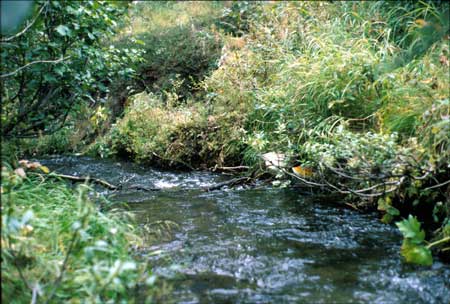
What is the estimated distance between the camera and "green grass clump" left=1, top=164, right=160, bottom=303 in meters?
2.29

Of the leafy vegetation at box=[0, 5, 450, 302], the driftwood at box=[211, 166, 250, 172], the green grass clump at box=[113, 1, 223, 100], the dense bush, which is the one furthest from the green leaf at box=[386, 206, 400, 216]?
the green grass clump at box=[113, 1, 223, 100]

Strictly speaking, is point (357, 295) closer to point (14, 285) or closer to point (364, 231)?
point (364, 231)

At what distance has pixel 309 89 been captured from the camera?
5859mm

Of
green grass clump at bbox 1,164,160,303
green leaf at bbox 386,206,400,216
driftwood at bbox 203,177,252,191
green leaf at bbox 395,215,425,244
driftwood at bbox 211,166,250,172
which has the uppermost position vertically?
green grass clump at bbox 1,164,160,303

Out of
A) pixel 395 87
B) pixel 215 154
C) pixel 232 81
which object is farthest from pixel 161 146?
pixel 395 87

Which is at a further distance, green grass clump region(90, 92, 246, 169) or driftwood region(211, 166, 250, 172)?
green grass clump region(90, 92, 246, 169)

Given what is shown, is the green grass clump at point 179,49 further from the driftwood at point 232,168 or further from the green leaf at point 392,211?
the green leaf at point 392,211

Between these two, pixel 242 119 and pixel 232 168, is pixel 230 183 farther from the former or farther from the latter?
pixel 242 119

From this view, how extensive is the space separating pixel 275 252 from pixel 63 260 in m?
1.48

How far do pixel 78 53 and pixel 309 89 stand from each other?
2.90 metres

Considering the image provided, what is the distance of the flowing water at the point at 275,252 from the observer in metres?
2.88

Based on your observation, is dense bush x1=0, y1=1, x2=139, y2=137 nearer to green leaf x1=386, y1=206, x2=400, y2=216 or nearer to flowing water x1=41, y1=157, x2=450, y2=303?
flowing water x1=41, y1=157, x2=450, y2=303

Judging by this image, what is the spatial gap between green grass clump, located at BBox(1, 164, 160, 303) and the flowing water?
355mm

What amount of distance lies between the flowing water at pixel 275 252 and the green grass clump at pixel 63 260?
355 millimetres
